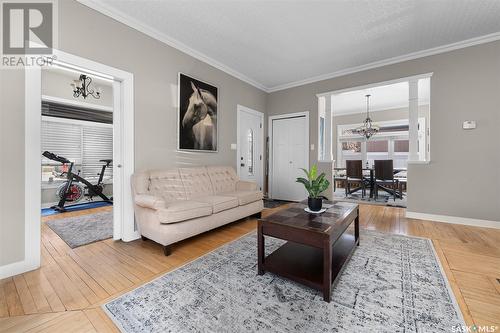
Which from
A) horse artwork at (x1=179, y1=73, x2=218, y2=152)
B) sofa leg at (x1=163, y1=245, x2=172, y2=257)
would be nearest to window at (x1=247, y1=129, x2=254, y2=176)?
horse artwork at (x1=179, y1=73, x2=218, y2=152)

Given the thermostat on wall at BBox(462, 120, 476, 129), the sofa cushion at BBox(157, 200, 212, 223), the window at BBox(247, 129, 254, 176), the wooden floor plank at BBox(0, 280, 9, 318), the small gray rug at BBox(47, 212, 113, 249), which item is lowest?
the wooden floor plank at BBox(0, 280, 9, 318)

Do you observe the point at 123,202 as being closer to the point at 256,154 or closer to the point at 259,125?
the point at 256,154

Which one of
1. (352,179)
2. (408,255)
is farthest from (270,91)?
(408,255)

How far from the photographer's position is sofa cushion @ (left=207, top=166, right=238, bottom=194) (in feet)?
11.7

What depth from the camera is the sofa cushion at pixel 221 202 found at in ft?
9.00

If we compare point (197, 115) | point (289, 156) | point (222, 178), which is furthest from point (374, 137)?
point (197, 115)

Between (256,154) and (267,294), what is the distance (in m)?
3.80

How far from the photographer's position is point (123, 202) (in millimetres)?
2693

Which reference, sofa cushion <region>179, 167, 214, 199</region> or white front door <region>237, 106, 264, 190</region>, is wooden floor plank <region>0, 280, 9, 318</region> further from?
white front door <region>237, 106, 264, 190</region>

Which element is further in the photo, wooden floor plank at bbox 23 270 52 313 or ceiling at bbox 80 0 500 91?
ceiling at bbox 80 0 500 91

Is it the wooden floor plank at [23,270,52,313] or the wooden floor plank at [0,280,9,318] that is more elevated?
the wooden floor plank at [0,280,9,318]

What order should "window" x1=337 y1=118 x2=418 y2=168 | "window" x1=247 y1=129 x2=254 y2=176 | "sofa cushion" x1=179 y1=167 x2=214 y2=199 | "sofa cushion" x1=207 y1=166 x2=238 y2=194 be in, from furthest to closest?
"window" x1=337 y1=118 x2=418 y2=168
"window" x1=247 y1=129 x2=254 y2=176
"sofa cushion" x1=207 y1=166 x2=238 y2=194
"sofa cushion" x1=179 y1=167 x2=214 y2=199

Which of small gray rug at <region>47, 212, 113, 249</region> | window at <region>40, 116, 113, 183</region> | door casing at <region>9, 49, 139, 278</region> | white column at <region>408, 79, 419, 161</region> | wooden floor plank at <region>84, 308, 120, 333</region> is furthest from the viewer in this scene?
window at <region>40, 116, 113, 183</region>

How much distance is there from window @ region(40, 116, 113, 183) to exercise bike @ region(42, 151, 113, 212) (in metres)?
0.35
